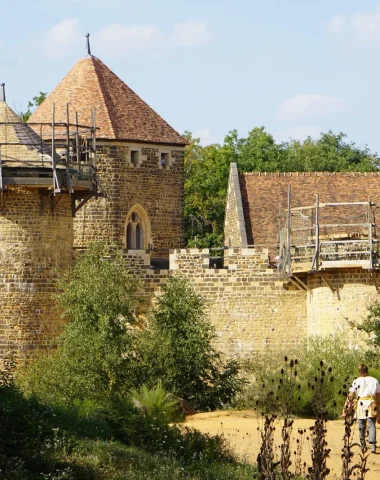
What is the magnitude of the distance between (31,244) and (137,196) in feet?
23.9

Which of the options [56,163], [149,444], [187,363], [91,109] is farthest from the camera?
Result: [91,109]

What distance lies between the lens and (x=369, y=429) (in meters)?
23.2

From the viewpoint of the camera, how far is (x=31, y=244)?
104ft

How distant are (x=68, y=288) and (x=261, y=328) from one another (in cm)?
484

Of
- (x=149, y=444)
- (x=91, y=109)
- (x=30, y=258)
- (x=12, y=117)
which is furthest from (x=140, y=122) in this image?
(x=149, y=444)

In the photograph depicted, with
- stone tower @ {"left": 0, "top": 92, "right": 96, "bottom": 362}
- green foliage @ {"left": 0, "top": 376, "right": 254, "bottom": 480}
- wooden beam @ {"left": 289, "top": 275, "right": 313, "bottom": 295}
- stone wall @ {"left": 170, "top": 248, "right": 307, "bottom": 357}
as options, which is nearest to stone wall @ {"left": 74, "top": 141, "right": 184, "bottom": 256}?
stone wall @ {"left": 170, "top": 248, "right": 307, "bottom": 357}

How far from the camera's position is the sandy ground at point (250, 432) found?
22.8 metres

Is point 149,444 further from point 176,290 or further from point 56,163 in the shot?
point 56,163

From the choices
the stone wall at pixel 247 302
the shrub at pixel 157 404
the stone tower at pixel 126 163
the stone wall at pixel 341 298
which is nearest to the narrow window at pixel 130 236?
the stone tower at pixel 126 163

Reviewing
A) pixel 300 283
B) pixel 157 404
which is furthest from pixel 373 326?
pixel 157 404

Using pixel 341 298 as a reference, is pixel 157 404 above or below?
below

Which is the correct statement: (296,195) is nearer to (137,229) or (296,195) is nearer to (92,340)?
(137,229)

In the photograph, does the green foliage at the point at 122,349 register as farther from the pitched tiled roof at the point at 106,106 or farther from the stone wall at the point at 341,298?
the pitched tiled roof at the point at 106,106

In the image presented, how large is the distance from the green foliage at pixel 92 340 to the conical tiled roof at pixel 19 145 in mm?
2499
